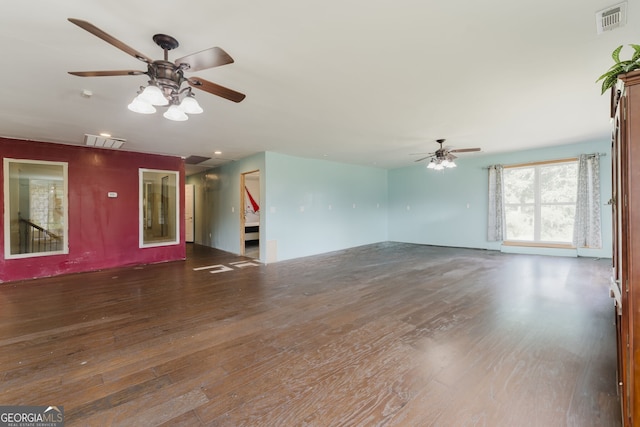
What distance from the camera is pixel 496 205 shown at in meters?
6.72

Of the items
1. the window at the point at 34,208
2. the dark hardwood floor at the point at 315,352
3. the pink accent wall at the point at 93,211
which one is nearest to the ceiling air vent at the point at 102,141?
the pink accent wall at the point at 93,211

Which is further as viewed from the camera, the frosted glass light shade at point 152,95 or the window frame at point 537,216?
the window frame at point 537,216

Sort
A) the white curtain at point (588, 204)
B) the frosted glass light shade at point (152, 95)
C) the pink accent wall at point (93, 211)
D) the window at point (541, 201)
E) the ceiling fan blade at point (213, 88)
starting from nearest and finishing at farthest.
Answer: the frosted glass light shade at point (152, 95), the ceiling fan blade at point (213, 88), the pink accent wall at point (93, 211), the white curtain at point (588, 204), the window at point (541, 201)

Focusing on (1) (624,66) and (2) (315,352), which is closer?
(1) (624,66)

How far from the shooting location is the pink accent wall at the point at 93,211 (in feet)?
15.0

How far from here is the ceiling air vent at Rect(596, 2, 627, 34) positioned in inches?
67.9

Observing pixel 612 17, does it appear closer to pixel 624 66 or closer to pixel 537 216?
pixel 624 66

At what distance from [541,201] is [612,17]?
18.9 feet

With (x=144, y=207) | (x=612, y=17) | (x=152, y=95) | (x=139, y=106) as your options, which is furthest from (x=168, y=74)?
(x=144, y=207)

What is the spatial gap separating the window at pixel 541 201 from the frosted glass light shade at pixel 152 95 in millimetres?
7597


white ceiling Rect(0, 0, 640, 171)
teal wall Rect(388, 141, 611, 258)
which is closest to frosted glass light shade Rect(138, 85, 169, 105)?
white ceiling Rect(0, 0, 640, 171)

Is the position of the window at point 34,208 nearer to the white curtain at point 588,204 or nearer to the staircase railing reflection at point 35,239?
the staircase railing reflection at point 35,239

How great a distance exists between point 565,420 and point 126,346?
314 centimetres

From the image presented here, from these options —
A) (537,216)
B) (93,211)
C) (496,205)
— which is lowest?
(537,216)
